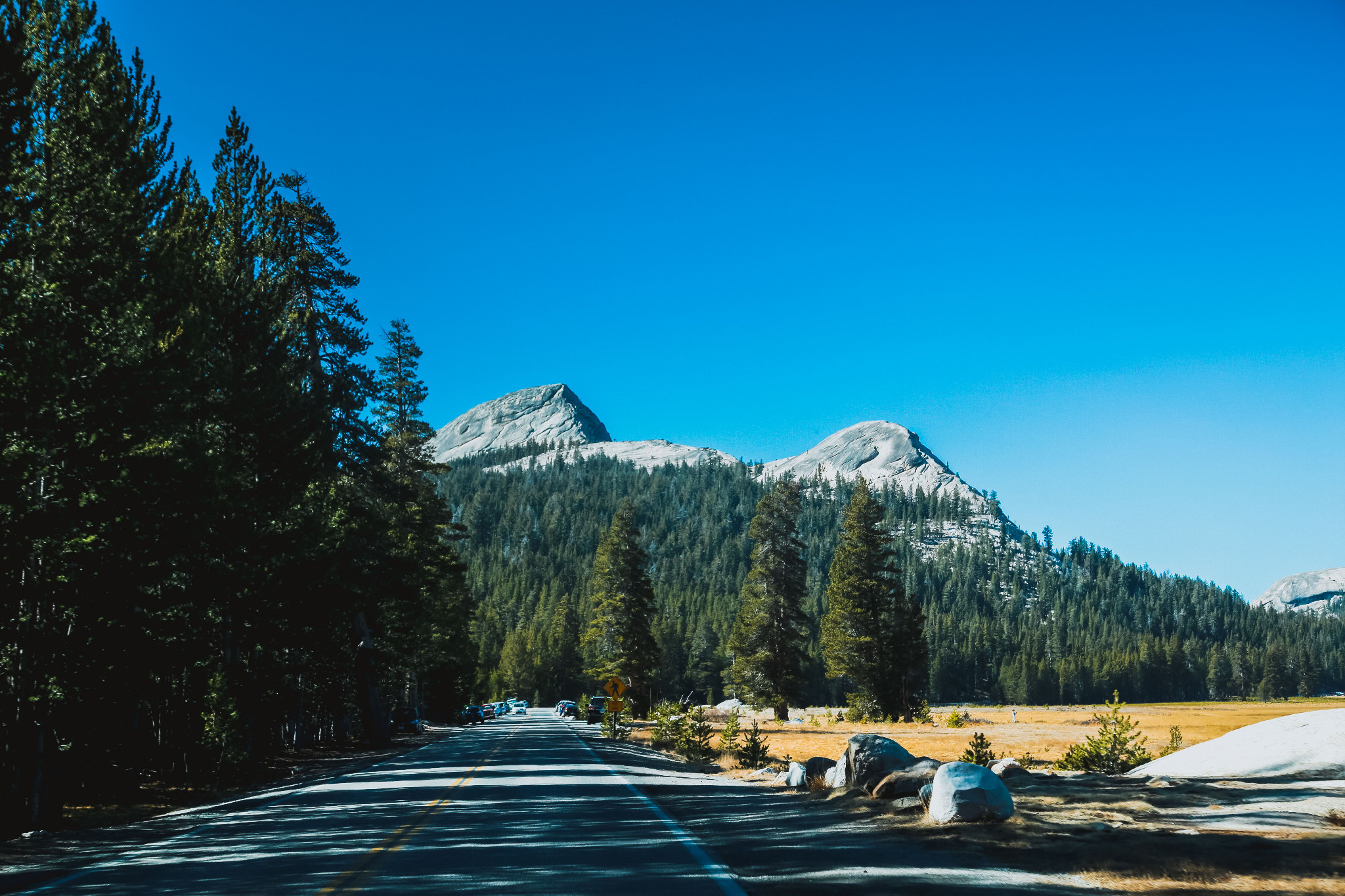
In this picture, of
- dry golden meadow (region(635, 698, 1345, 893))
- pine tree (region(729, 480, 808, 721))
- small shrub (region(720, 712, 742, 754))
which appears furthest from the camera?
pine tree (region(729, 480, 808, 721))

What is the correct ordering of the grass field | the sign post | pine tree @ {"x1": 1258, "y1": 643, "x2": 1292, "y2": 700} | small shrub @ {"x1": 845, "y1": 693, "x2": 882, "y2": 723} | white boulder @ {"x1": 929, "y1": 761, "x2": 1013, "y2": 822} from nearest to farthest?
white boulder @ {"x1": 929, "y1": 761, "x2": 1013, "y2": 822} < the grass field < the sign post < small shrub @ {"x1": 845, "y1": 693, "x2": 882, "y2": 723} < pine tree @ {"x1": 1258, "y1": 643, "x2": 1292, "y2": 700}

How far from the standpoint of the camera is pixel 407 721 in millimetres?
51188

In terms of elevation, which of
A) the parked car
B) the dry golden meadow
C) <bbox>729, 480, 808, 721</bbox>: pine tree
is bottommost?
the parked car

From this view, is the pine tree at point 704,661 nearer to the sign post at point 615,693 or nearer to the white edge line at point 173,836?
the sign post at point 615,693

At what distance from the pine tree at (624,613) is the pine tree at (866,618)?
12.2 metres

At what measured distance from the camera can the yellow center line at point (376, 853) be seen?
838 centimetres

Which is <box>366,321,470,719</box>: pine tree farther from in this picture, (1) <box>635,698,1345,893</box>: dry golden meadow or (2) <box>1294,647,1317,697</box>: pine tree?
(2) <box>1294,647,1317,697</box>: pine tree

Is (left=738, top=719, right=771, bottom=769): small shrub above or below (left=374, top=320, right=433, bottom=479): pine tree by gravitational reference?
below

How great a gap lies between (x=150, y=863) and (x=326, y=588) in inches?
754

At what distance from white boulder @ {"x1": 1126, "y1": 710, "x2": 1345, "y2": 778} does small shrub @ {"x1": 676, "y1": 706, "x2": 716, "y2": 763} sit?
15.8m

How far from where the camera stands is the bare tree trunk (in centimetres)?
3622

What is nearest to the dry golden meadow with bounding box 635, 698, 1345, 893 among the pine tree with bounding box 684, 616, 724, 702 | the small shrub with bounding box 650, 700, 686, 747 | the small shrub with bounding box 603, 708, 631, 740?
the small shrub with bounding box 650, 700, 686, 747

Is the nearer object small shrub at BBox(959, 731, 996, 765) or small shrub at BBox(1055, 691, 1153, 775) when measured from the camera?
small shrub at BBox(1055, 691, 1153, 775)

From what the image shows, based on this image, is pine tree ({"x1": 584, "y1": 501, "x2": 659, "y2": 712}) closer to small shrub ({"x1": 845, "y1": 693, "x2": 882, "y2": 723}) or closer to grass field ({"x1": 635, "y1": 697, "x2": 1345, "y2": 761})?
grass field ({"x1": 635, "y1": 697, "x2": 1345, "y2": 761})
